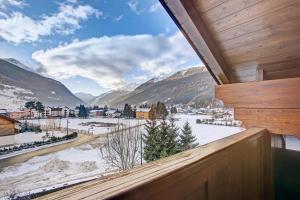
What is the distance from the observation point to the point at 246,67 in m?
1.70

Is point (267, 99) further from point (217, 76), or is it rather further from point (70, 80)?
point (70, 80)

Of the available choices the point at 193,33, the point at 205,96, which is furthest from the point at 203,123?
the point at 193,33

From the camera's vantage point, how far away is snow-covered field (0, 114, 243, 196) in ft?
15.9

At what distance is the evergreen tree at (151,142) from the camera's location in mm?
7652

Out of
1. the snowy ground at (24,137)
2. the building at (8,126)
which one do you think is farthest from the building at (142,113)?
the building at (8,126)

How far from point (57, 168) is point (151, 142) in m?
3.37

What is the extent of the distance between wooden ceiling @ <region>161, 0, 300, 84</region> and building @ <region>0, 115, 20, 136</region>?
4024 millimetres

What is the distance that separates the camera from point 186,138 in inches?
295

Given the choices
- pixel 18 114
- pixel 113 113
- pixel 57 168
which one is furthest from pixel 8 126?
pixel 113 113

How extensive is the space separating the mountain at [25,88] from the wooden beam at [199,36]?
412 cm

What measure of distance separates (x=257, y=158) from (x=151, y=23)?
8.14 metres

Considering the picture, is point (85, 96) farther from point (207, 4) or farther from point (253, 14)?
point (253, 14)

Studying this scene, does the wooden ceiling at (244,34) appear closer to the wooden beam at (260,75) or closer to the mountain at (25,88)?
the wooden beam at (260,75)

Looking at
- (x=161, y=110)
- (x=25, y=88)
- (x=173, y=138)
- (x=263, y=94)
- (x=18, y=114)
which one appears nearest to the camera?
(x=263, y=94)
